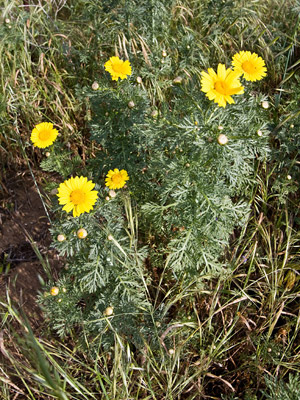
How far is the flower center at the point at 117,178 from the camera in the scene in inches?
69.7

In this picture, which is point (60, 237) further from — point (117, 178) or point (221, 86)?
point (221, 86)

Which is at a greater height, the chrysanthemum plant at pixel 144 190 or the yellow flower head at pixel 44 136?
the yellow flower head at pixel 44 136

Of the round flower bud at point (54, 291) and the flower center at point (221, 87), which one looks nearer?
the flower center at point (221, 87)

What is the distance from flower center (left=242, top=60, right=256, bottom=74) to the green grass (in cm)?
50

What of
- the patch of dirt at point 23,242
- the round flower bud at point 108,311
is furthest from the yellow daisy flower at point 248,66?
the patch of dirt at point 23,242

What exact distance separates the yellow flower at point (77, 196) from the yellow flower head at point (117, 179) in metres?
0.14

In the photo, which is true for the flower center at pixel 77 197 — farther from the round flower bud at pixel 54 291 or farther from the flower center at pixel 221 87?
the flower center at pixel 221 87

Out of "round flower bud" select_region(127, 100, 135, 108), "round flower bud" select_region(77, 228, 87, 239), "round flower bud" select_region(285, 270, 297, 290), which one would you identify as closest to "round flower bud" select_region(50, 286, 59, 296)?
"round flower bud" select_region(77, 228, 87, 239)

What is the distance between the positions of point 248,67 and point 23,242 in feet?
6.16

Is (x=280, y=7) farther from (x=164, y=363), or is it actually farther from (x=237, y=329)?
(x=164, y=363)

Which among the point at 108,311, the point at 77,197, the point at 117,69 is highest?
the point at 117,69

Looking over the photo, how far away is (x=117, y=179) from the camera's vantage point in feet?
5.82

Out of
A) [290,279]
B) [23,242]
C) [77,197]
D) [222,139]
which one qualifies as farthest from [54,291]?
[290,279]

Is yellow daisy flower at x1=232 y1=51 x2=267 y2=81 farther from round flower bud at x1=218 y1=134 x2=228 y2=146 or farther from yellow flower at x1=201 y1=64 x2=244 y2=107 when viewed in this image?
round flower bud at x1=218 y1=134 x2=228 y2=146
